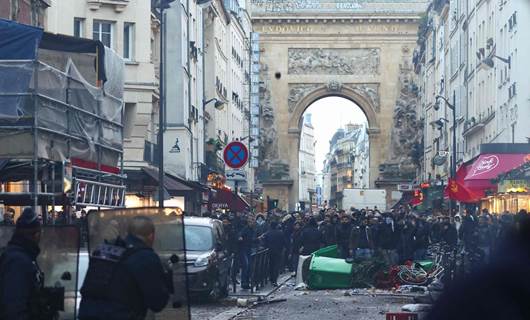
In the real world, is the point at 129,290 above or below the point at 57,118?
below

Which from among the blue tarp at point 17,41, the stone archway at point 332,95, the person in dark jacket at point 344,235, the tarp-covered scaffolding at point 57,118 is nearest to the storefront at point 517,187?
the person in dark jacket at point 344,235

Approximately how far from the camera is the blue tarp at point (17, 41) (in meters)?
14.7

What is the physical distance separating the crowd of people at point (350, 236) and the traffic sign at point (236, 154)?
2474 mm

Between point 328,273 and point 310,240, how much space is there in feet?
16.9

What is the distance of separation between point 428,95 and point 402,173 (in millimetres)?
8961

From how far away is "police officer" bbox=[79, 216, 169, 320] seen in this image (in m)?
7.65

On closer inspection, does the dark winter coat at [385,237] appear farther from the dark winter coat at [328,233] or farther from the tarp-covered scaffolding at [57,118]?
the tarp-covered scaffolding at [57,118]

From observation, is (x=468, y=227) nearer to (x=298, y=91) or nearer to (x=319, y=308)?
(x=319, y=308)

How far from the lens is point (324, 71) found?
103 metres

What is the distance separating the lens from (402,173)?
329 ft

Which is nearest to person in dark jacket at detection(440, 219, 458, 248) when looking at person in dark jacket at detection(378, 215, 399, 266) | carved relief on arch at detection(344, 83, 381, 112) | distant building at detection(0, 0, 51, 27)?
person in dark jacket at detection(378, 215, 399, 266)

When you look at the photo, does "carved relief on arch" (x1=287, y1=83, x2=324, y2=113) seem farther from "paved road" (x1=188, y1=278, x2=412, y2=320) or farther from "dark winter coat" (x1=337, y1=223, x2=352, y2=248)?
"paved road" (x1=188, y1=278, x2=412, y2=320)

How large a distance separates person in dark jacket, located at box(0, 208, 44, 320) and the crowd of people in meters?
18.8

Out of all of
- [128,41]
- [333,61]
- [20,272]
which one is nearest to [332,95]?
[333,61]
